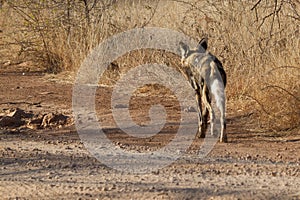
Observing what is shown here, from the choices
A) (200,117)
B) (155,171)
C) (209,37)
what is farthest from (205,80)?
(209,37)

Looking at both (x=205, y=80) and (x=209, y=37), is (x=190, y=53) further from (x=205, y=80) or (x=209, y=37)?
(x=209, y=37)

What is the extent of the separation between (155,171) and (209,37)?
507cm

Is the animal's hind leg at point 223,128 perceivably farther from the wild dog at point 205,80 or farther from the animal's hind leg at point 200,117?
the animal's hind leg at point 200,117

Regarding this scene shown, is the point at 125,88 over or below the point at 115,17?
below

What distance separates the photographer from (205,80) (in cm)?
731

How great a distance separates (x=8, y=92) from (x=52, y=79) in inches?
50.8

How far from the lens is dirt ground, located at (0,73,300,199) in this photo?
525 cm

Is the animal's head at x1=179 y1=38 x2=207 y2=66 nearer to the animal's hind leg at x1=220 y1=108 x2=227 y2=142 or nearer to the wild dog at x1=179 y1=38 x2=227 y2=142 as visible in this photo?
the wild dog at x1=179 y1=38 x2=227 y2=142

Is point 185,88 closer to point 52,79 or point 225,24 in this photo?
point 225,24

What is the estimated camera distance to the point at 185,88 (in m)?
10.1

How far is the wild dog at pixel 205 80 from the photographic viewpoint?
7117mm

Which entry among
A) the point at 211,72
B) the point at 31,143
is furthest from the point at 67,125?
the point at 211,72

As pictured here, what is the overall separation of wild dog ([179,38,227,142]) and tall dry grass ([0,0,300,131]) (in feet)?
2.62

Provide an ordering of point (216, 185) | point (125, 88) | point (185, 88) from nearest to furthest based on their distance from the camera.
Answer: point (216, 185), point (185, 88), point (125, 88)
